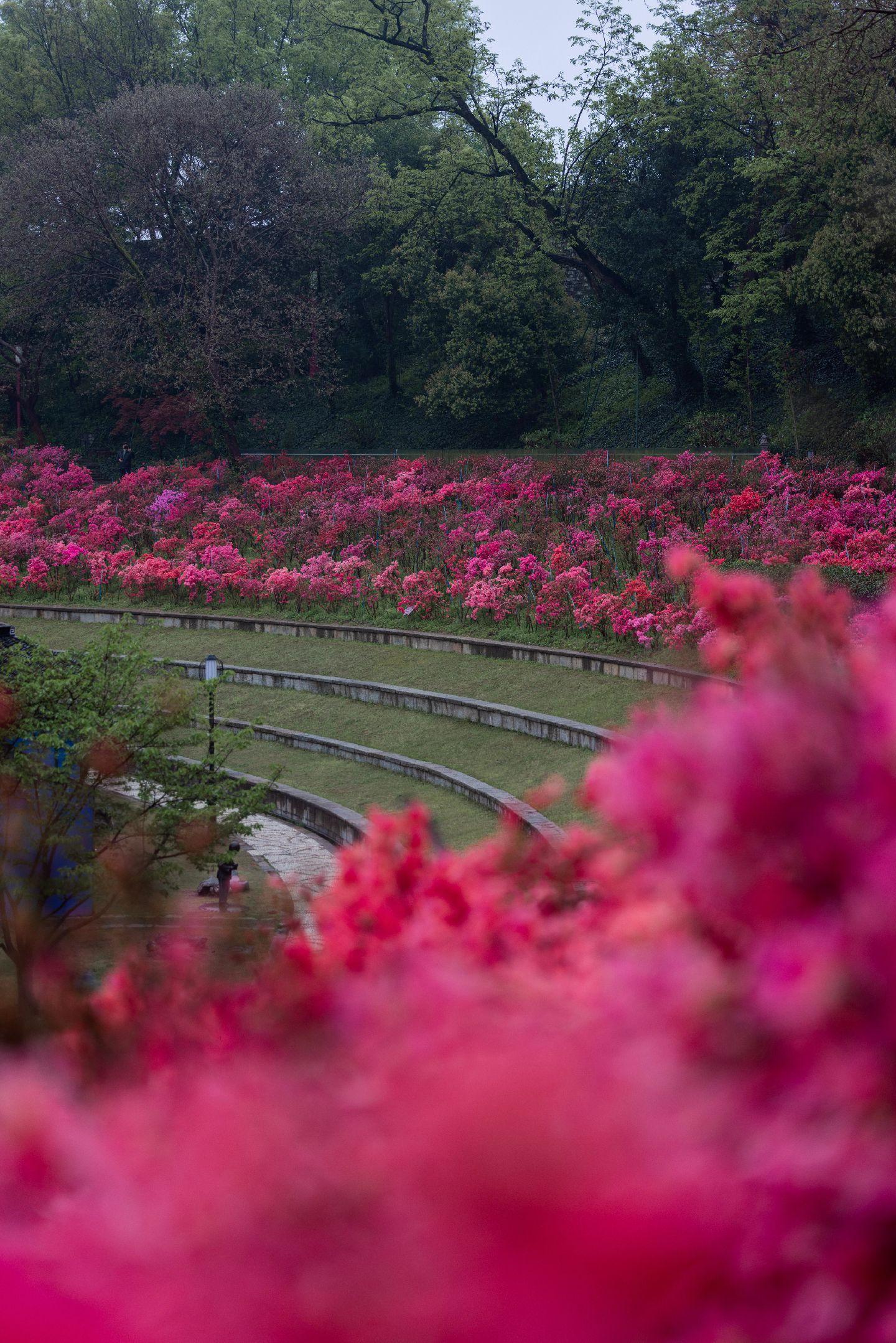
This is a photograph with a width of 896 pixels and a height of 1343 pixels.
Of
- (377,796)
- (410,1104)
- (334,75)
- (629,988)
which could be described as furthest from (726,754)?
(334,75)

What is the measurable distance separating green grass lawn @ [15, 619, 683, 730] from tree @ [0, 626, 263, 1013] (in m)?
1.56

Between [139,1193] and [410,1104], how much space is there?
287 mm

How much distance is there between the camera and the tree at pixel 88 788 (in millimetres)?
7574

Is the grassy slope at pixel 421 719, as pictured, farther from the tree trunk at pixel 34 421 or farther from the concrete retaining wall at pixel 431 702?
the tree trunk at pixel 34 421

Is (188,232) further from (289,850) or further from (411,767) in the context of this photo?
(289,850)

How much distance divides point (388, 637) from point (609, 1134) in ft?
57.0

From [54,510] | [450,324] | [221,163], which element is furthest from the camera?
[450,324]

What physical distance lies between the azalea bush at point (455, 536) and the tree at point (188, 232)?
13.9 ft

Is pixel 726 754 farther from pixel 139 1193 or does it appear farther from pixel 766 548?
pixel 766 548

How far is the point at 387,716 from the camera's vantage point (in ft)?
49.9

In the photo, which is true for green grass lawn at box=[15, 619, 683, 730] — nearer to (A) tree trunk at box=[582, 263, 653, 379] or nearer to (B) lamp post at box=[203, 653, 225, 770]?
(B) lamp post at box=[203, 653, 225, 770]

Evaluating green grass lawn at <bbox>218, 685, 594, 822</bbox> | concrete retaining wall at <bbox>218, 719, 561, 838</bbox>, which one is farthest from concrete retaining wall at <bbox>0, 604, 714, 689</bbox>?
concrete retaining wall at <bbox>218, 719, 561, 838</bbox>

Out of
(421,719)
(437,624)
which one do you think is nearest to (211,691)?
(421,719)

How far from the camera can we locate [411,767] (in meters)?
13.2
